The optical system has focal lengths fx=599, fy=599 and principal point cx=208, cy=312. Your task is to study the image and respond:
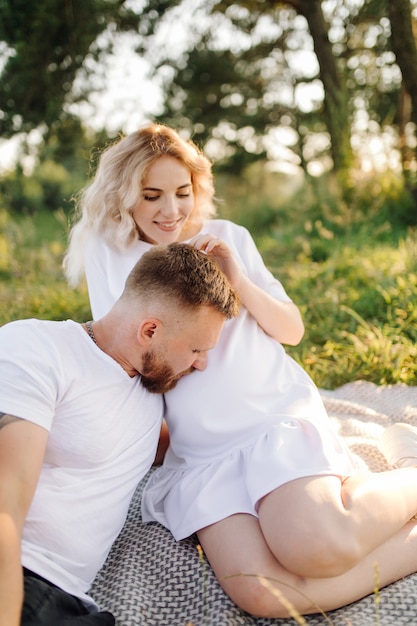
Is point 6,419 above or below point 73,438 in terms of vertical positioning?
above

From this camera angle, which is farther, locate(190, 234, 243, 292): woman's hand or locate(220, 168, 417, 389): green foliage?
locate(220, 168, 417, 389): green foliage

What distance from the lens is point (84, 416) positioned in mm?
1877

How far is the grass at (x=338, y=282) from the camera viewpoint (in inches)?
155

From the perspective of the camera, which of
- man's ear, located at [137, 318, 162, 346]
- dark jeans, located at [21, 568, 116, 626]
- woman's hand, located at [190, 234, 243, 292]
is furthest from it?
woman's hand, located at [190, 234, 243, 292]

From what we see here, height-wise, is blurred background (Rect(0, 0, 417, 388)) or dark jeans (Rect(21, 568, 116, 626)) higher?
blurred background (Rect(0, 0, 417, 388))

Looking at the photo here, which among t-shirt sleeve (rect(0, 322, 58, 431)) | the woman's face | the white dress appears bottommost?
the white dress

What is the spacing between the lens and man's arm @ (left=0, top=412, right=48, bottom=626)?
1.47m

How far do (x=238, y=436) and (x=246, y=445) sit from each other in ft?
0.16

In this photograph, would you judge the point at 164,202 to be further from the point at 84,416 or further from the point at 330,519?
the point at 330,519

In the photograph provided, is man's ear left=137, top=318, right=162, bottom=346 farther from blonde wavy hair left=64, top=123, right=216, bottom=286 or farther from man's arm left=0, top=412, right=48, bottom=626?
blonde wavy hair left=64, top=123, right=216, bottom=286

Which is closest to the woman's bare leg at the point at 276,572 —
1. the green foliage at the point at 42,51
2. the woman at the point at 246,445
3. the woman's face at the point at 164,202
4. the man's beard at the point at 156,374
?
the woman at the point at 246,445

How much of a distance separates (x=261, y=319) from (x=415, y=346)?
1.74 metres

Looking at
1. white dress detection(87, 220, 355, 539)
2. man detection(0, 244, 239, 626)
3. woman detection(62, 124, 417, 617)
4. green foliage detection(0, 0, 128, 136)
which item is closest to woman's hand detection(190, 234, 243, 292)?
woman detection(62, 124, 417, 617)

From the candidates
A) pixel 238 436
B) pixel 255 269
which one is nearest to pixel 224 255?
pixel 255 269
